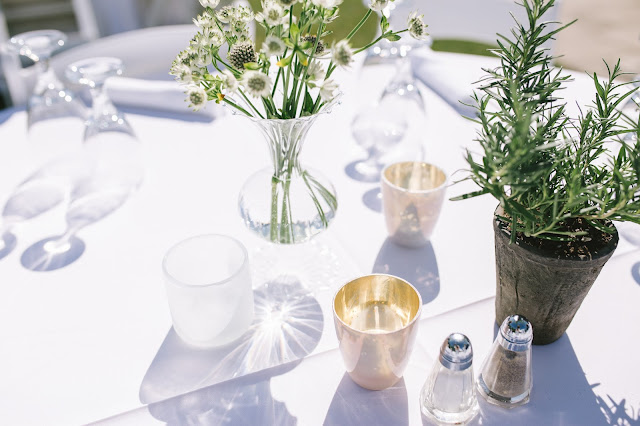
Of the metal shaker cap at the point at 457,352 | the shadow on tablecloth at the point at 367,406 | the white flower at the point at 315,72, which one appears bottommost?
the shadow on tablecloth at the point at 367,406

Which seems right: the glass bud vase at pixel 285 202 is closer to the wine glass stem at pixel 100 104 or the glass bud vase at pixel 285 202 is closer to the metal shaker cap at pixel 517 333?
the metal shaker cap at pixel 517 333

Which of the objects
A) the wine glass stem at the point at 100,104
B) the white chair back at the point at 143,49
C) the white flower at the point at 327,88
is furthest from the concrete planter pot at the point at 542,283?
the white chair back at the point at 143,49

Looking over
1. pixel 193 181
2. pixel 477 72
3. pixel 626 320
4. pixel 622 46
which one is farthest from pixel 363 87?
pixel 622 46

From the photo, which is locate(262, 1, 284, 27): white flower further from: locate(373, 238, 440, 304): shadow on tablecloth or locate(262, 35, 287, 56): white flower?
locate(373, 238, 440, 304): shadow on tablecloth

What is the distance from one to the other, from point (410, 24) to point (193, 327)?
0.39 m

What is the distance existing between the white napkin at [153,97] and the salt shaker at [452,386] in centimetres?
72

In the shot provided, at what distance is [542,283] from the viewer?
1.71ft

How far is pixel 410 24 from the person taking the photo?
1.79ft

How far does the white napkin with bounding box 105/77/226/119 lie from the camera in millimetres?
1031

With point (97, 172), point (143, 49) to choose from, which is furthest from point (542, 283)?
point (143, 49)

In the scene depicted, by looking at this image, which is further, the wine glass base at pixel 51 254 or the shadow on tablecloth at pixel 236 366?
the wine glass base at pixel 51 254

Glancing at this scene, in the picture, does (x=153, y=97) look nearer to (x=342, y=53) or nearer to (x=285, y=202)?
(x=285, y=202)

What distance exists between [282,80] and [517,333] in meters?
0.34

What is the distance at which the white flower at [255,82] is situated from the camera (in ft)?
1.54
